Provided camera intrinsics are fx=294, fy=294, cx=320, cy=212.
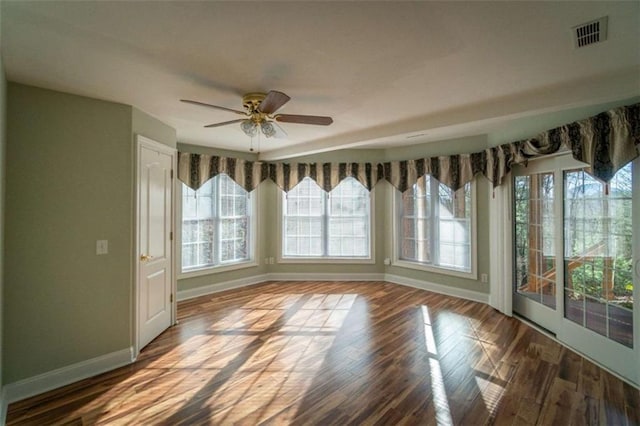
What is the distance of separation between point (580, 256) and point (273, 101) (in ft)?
10.9

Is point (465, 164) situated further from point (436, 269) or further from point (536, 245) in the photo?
point (436, 269)

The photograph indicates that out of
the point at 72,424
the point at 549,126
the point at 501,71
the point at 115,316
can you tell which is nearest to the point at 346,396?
the point at 72,424

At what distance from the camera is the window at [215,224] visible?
4738mm

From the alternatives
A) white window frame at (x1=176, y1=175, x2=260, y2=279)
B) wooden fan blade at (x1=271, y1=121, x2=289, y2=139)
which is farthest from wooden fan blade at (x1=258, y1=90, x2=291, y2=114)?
white window frame at (x1=176, y1=175, x2=260, y2=279)

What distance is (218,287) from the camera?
5.00 metres

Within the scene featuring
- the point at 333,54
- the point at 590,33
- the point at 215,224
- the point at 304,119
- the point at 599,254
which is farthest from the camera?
the point at 215,224

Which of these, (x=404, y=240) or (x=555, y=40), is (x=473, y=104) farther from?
(x=404, y=240)

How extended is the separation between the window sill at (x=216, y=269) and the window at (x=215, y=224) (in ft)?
0.22

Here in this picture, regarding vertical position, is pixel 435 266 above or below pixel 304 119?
below

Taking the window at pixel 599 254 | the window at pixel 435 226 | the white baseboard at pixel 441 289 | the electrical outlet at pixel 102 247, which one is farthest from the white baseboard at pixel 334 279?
the electrical outlet at pixel 102 247

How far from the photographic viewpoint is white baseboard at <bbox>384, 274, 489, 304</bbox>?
14.4ft

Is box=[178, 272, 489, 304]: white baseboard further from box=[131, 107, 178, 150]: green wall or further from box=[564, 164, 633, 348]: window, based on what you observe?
box=[131, 107, 178, 150]: green wall

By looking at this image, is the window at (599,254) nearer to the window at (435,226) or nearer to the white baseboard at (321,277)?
the window at (435,226)

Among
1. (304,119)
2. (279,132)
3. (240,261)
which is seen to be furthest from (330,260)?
(304,119)
